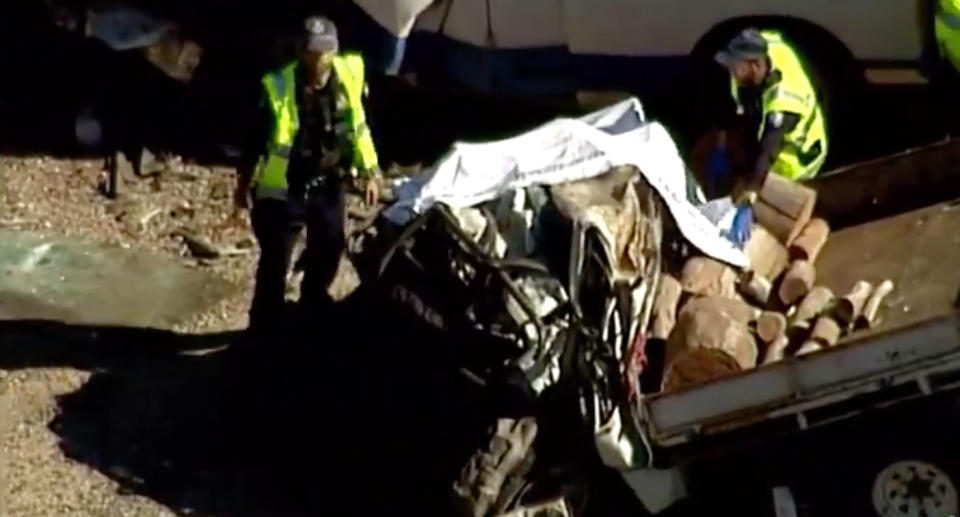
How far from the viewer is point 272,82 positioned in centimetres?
1077

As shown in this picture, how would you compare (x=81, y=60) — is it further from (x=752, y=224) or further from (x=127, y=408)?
(x=752, y=224)

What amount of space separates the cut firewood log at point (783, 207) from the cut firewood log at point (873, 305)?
1.75 feet

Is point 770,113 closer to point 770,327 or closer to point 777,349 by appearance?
point 770,327

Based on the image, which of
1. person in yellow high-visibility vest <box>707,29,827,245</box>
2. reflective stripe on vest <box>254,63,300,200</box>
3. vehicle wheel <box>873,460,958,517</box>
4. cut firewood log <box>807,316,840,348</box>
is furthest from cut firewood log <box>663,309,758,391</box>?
reflective stripe on vest <box>254,63,300,200</box>

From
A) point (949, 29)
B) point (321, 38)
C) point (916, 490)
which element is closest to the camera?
point (916, 490)

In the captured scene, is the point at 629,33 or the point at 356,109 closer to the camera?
the point at 356,109

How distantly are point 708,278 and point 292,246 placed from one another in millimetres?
2099

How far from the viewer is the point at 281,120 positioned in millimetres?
10781

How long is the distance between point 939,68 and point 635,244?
2694 mm

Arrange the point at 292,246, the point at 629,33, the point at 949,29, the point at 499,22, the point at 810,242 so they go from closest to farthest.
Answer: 1. the point at 810,242
2. the point at 292,246
3. the point at 949,29
4. the point at 629,33
5. the point at 499,22

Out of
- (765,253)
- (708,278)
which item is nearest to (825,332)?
(708,278)

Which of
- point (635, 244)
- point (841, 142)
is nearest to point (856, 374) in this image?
point (635, 244)

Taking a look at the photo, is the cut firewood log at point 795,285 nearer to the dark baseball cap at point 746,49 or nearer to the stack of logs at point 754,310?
the stack of logs at point 754,310

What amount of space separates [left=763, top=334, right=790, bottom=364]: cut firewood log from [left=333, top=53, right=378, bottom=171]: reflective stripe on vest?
2.17 metres
